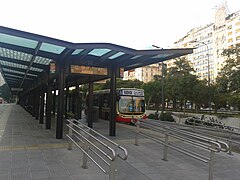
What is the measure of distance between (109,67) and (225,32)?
82709 mm

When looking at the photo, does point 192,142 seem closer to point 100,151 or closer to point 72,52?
point 100,151

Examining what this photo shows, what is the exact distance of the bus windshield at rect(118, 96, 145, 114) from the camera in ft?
60.4

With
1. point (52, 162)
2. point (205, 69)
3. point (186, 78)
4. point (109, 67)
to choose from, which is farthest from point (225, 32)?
point (52, 162)

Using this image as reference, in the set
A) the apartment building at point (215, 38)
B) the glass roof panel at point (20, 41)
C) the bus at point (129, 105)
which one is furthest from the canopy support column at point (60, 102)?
the apartment building at point (215, 38)

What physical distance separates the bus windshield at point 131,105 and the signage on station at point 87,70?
7.65 metres

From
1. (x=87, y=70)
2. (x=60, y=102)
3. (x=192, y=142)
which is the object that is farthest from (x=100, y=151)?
(x=87, y=70)

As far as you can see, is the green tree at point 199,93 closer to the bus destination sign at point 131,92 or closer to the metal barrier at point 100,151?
the bus destination sign at point 131,92

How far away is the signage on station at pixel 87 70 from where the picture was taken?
403 inches

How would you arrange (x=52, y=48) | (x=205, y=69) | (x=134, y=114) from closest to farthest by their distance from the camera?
1. (x=52, y=48)
2. (x=134, y=114)
3. (x=205, y=69)

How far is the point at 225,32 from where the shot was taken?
83625 mm

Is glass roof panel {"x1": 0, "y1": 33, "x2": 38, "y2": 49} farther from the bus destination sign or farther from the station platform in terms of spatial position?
the bus destination sign

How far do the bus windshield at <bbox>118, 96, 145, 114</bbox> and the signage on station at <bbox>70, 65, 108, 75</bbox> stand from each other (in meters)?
7.65

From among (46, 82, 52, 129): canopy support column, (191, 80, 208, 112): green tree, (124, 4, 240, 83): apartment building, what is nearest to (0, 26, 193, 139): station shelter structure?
(46, 82, 52, 129): canopy support column

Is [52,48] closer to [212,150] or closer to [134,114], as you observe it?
[212,150]
